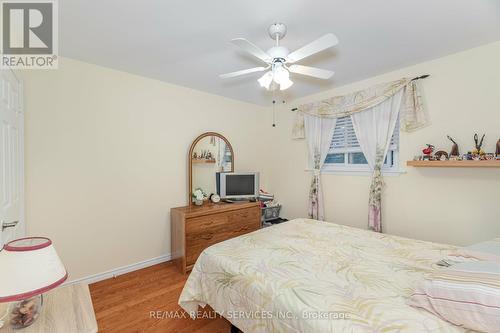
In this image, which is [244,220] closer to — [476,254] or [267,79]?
[267,79]

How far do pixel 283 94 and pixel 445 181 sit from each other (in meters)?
2.32

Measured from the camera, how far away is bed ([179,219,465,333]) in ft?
3.42

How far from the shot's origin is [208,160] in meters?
3.38

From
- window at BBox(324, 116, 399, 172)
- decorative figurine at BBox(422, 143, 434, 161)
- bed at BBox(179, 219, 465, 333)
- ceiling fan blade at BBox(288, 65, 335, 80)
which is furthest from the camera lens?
window at BBox(324, 116, 399, 172)

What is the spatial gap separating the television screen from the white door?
2215 millimetres

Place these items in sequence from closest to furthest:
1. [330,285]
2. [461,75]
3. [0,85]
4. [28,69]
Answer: [330,285]
[0,85]
[28,69]
[461,75]

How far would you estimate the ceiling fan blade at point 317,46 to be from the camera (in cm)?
150

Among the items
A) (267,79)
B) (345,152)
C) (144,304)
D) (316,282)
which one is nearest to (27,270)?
(316,282)

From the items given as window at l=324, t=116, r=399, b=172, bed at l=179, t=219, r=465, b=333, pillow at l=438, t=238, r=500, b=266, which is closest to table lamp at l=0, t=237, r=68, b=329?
bed at l=179, t=219, r=465, b=333

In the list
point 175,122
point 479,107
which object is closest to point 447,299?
point 479,107

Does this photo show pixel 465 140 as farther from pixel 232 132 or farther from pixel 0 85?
pixel 0 85

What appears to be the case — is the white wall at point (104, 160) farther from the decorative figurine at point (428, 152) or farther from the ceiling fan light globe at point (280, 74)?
the decorative figurine at point (428, 152)

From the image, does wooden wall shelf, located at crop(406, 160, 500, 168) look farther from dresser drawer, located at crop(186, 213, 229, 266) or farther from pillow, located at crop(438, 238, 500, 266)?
dresser drawer, located at crop(186, 213, 229, 266)

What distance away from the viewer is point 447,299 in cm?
100
